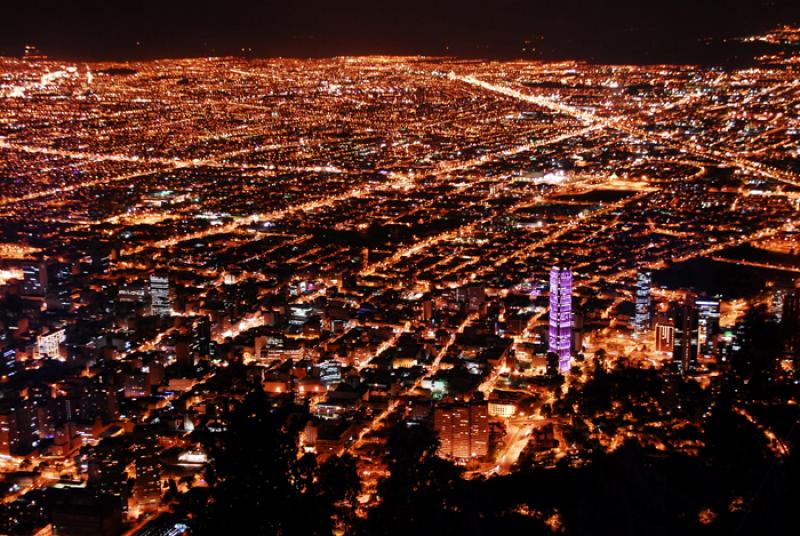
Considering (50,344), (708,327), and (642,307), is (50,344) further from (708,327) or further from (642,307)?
(708,327)

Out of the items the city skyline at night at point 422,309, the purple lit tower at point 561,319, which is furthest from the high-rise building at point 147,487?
the purple lit tower at point 561,319

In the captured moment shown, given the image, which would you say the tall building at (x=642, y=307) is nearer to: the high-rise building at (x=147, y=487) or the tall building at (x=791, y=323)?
the tall building at (x=791, y=323)

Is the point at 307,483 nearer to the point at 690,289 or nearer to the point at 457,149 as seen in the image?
the point at 690,289

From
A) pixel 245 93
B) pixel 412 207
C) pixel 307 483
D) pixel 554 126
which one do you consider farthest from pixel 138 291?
pixel 245 93

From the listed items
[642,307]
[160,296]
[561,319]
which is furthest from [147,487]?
[642,307]

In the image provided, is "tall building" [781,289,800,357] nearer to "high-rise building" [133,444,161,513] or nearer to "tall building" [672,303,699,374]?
"tall building" [672,303,699,374]

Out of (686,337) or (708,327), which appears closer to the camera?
(686,337)
